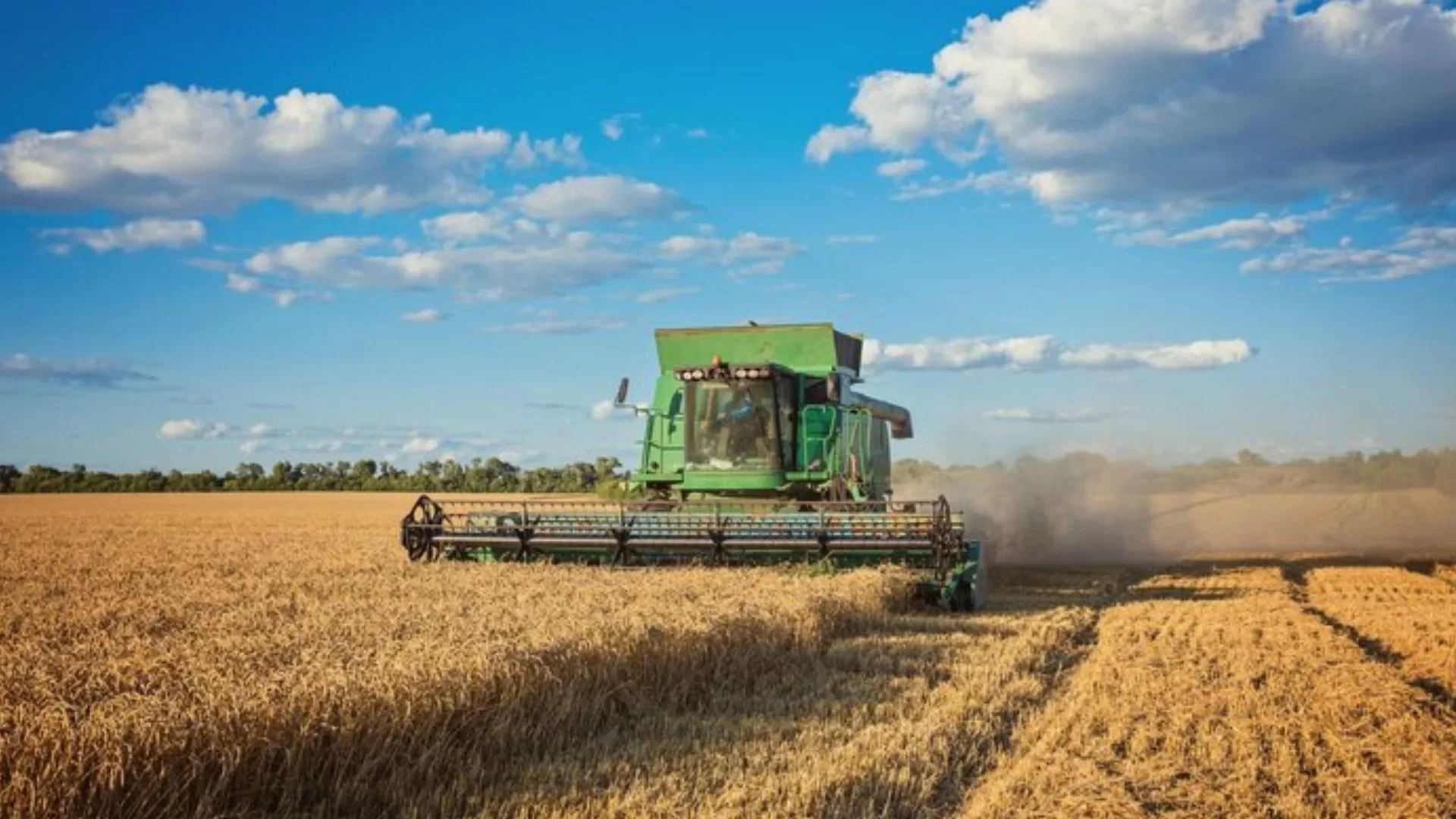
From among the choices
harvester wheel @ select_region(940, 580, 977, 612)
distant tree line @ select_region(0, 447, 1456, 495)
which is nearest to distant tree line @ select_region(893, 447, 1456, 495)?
distant tree line @ select_region(0, 447, 1456, 495)

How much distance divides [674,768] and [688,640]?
187 centimetres

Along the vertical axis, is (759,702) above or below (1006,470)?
below

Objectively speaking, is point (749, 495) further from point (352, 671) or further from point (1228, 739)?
point (352, 671)

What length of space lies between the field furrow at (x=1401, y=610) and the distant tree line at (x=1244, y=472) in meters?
6.55

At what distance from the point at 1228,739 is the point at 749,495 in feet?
26.4

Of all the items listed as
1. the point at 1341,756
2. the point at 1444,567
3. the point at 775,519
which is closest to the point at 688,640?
the point at 1341,756

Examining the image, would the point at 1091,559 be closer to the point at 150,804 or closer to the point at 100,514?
the point at 150,804

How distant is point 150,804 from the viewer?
14.6 feet

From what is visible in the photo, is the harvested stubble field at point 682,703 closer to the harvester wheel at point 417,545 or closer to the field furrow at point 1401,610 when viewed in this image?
the field furrow at point 1401,610

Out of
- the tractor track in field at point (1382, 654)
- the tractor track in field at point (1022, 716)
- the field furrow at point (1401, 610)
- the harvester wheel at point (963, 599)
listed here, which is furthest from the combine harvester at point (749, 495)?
the field furrow at point (1401, 610)

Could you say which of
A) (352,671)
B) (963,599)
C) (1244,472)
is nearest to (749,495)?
(963,599)

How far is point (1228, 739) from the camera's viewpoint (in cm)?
638

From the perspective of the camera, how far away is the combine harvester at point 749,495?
38.7ft

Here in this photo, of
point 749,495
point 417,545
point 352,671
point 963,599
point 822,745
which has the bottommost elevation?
point 822,745
